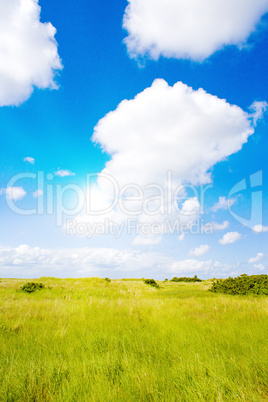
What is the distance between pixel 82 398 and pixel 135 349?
5.30ft

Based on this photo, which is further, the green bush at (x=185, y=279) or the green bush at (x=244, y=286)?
the green bush at (x=185, y=279)

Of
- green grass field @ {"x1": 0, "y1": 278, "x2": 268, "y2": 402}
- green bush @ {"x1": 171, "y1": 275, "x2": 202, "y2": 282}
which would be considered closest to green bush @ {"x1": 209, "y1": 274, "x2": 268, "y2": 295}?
green grass field @ {"x1": 0, "y1": 278, "x2": 268, "y2": 402}

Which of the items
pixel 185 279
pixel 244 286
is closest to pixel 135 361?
pixel 244 286

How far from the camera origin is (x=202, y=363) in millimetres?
2969

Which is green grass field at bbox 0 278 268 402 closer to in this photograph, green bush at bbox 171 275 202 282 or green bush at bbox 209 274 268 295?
green bush at bbox 209 274 268 295

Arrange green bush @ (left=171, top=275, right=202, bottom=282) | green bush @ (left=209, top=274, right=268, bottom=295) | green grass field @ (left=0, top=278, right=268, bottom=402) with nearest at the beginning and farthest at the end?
1. green grass field @ (left=0, top=278, right=268, bottom=402)
2. green bush @ (left=209, top=274, right=268, bottom=295)
3. green bush @ (left=171, top=275, right=202, bottom=282)

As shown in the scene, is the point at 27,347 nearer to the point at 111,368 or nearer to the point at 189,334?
the point at 111,368

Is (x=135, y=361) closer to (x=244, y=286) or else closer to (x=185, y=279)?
(x=244, y=286)

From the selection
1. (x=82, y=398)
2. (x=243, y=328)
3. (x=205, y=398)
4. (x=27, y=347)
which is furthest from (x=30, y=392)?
(x=243, y=328)

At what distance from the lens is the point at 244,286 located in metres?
16.4

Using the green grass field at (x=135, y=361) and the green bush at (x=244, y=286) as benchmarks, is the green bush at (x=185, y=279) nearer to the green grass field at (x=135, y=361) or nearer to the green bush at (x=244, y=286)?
the green bush at (x=244, y=286)

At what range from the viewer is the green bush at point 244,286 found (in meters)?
15.3

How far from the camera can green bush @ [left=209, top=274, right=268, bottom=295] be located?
15.3 metres

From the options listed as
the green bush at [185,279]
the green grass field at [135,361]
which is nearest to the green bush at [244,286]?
the green grass field at [135,361]
